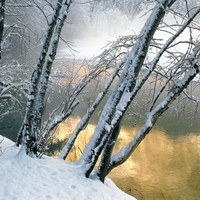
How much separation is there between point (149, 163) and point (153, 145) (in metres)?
1.96

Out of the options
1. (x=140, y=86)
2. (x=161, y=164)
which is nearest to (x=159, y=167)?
(x=161, y=164)

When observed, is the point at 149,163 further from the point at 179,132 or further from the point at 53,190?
the point at 53,190

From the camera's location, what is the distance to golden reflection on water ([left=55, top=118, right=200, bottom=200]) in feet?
40.4

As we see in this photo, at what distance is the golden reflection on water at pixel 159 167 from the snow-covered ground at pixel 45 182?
5.16 metres

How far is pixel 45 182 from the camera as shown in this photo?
196 inches

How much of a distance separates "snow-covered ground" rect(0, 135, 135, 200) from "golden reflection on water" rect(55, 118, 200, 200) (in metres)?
5.16

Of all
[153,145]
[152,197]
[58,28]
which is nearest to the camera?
[58,28]

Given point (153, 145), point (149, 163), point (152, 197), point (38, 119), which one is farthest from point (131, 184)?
point (38, 119)

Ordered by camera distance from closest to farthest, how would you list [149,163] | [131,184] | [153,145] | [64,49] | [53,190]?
[53,190], [131,184], [149,163], [153,145], [64,49]

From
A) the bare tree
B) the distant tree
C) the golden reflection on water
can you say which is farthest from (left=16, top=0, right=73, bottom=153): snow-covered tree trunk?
the golden reflection on water

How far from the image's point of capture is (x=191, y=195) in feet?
40.2

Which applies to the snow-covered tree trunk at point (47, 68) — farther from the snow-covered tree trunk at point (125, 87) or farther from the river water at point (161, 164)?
the river water at point (161, 164)

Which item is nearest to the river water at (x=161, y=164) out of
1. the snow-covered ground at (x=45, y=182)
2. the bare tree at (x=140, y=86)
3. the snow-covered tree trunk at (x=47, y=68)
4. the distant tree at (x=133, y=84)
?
the snow-covered tree trunk at (x=47, y=68)

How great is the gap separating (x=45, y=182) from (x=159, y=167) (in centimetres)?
1027
